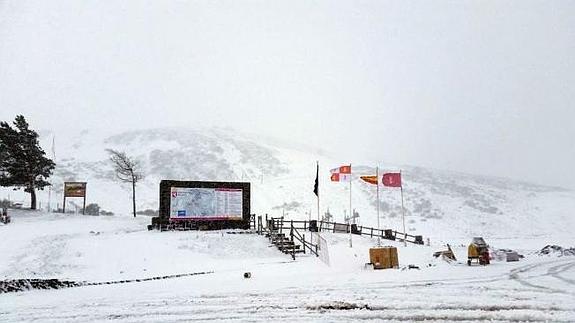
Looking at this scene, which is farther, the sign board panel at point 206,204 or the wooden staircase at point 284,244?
the sign board panel at point 206,204

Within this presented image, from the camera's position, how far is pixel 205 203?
103 feet

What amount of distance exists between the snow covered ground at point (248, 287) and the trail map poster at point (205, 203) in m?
4.74

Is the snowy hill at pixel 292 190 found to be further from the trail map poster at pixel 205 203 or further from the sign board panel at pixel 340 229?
the trail map poster at pixel 205 203

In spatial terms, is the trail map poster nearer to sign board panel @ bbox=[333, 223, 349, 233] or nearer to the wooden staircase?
the wooden staircase

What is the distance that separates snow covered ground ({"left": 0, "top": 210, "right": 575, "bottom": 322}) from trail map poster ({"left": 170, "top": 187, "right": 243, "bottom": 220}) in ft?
15.6

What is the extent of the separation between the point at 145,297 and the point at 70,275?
8.69 metres

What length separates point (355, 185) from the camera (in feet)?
352

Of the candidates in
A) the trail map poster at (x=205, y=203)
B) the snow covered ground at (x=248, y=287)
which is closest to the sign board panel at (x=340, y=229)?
the trail map poster at (x=205, y=203)

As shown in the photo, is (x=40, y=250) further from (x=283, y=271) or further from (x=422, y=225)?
(x=422, y=225)

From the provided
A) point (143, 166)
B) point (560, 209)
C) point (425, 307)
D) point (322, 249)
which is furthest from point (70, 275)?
point (560, 209)

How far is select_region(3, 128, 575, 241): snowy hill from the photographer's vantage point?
251 ft

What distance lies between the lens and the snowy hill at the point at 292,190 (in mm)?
76438

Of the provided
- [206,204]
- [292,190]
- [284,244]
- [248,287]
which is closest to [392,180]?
[284,244]

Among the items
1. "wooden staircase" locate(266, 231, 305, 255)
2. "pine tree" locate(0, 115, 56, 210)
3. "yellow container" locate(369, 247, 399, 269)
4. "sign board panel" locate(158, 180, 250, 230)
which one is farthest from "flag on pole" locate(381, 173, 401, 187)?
"pine tree" locate(0, 115, 56, 210)
